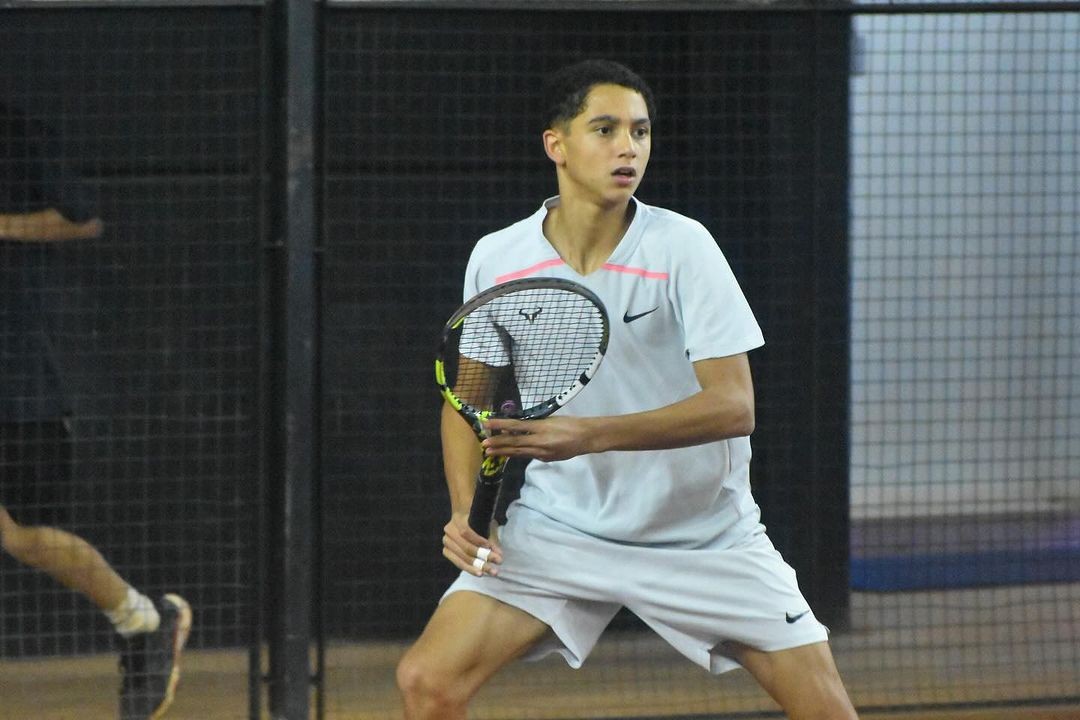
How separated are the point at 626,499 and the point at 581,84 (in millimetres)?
831

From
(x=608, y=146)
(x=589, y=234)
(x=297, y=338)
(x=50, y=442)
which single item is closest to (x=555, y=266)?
(x=589, y=234)

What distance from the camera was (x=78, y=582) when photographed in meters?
4.43

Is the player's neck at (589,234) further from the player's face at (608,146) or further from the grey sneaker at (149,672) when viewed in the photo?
the grey sneaker at (149,672)

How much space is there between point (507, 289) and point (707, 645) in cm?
83

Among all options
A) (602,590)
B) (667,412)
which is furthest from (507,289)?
(602,590)

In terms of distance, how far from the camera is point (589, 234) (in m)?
3.18

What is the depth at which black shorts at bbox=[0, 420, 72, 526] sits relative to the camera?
4574mm

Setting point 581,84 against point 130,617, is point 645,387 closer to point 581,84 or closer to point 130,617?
point 581,84

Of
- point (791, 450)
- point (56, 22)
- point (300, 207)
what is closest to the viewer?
point (300, 207)

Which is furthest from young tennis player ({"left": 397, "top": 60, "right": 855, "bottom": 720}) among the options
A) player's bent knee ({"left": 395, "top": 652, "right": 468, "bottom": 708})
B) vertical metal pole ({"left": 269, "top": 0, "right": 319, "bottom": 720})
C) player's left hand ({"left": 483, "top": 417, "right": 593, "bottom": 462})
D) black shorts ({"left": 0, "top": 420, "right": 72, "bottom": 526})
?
black shorts ({"left": 0, "top": 420, "right": 72, "bottom": 526})

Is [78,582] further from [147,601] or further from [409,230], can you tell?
[409,230]

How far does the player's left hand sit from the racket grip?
125 millimetres

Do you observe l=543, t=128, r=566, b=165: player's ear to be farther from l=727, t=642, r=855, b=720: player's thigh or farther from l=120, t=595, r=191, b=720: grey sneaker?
l=120, t=595, r=191, b=720: grey sneaker

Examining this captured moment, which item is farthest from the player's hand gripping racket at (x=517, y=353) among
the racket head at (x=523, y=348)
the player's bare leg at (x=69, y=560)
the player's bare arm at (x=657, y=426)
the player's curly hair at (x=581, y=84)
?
the player's bare leg at (x=69, y=560)
